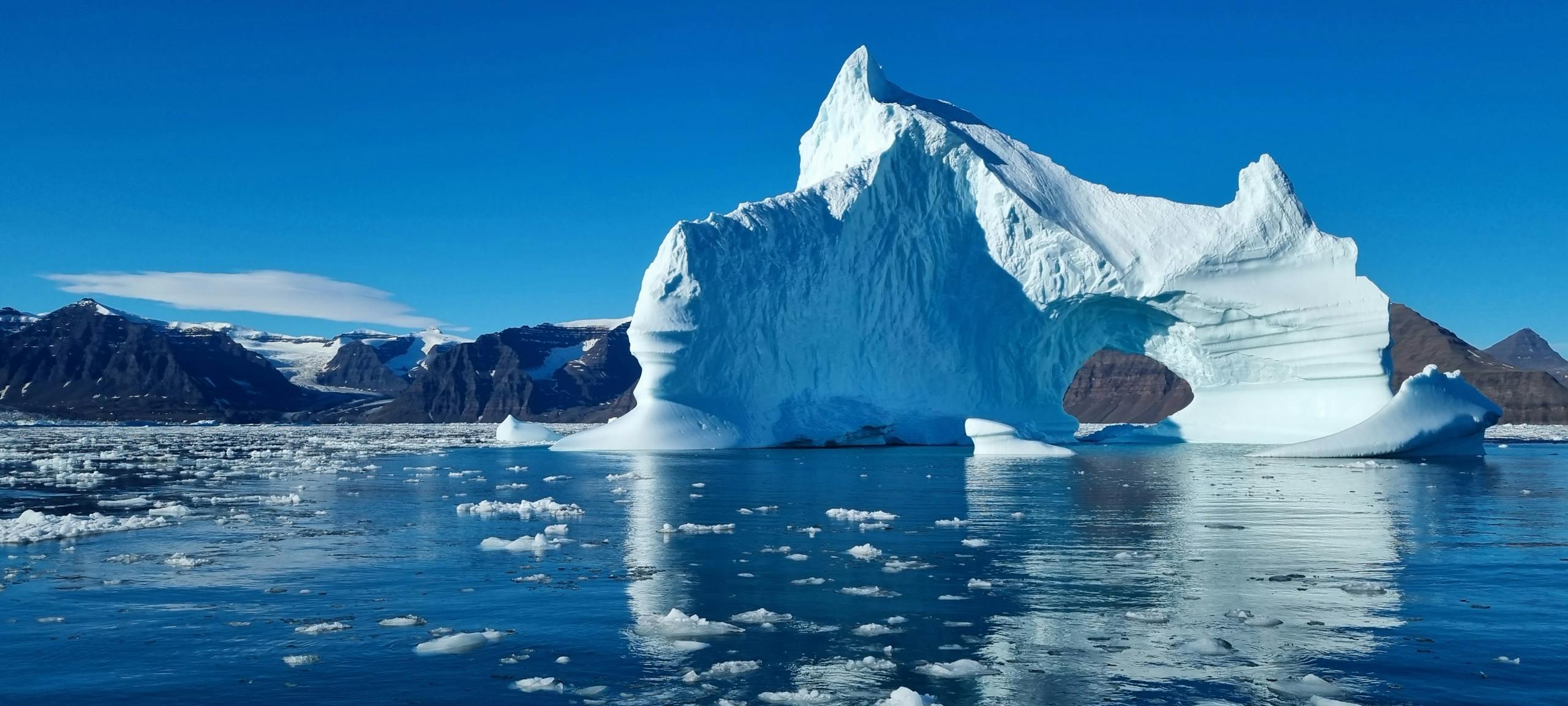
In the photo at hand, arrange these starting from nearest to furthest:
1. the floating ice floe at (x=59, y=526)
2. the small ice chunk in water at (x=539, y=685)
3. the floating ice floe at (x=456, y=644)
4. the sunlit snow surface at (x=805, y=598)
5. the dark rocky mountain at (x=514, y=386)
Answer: the small ice chunk in water at (x=539, y=685) → the sunlit snow surface at (x=805, y=598) → the floating ice floe at (x=456, y=644) → the floating ice floe at (x=59, y=526) → the dark rocky mountain at (x=514, y=386)

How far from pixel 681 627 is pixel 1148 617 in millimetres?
3210

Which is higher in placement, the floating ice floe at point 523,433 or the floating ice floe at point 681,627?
the floating ice floe at point 523,433

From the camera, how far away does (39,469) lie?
25.3 meters

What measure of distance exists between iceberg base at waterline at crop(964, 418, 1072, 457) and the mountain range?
69117mm

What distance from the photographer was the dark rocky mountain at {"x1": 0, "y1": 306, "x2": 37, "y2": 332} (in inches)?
5807

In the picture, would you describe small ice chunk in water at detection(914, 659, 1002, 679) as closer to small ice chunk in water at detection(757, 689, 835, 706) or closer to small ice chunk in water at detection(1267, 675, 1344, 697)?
small ice chunk in water at detection(757, 689, 835, 706)

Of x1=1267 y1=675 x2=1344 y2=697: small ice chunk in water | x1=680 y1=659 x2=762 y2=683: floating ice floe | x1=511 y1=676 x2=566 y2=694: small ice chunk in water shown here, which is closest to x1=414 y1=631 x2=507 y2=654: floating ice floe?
x1=511 y1=676 x2=566 y2=694: small ice chunk in water

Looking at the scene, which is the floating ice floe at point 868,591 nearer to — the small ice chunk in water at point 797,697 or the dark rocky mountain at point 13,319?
the small ice chunk in water at point 797,697

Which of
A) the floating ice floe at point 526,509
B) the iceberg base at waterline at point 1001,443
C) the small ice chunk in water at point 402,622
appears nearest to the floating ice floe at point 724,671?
the small ice chunk in water at point 402,622

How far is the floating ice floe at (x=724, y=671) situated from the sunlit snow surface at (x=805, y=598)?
20 millimetres

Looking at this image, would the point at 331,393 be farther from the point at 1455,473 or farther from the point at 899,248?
the point at 1455,473

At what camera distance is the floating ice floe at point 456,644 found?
6.93m

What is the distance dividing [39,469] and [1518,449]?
4031 cm

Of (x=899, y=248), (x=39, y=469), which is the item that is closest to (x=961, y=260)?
(x=899, y=248)
